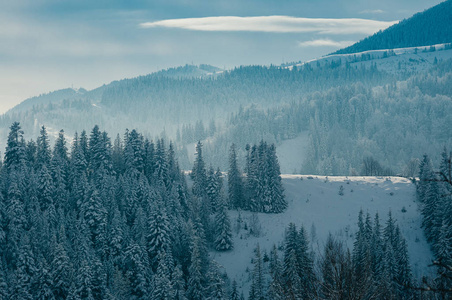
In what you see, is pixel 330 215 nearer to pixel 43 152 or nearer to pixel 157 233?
pixel 157 233

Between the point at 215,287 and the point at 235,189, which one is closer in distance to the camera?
the point at 215,287

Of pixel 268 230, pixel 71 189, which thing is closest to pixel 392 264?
pixel 268 230

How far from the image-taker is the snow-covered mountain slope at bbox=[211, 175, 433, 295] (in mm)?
64625

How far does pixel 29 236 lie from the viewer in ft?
163

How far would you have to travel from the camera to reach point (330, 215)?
77000 mm

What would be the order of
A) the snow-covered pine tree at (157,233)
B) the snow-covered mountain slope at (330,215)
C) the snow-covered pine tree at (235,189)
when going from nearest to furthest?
the snow-covered pine tree at (157,233), the snow-covered mountain slope at (330,215), the snow-covered pine tree at (235,189)

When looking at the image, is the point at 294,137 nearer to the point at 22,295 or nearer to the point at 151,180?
the point at 151,180

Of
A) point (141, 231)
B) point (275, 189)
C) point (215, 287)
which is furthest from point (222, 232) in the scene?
point (215, 287)

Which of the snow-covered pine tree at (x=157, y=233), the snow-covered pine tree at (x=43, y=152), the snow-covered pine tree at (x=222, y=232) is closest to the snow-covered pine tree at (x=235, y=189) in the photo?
the snow-covered pine tree at (x=222, y=232)

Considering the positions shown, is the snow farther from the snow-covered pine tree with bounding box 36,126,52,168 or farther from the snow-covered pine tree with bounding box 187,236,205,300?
the snow-covered pine tree with bounding box 187,236,205,300

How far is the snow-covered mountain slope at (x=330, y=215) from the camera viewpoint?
212 ft

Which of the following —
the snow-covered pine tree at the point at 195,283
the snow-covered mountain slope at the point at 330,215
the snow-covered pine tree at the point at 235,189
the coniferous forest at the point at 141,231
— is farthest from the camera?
the snow-covered pine tree at the point at 235,189

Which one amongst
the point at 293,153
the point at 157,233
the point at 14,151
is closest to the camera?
the point at 157,233

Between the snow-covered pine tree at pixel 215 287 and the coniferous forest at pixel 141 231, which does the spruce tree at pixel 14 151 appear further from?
the snow-covered pine tree at pixel 215 287
